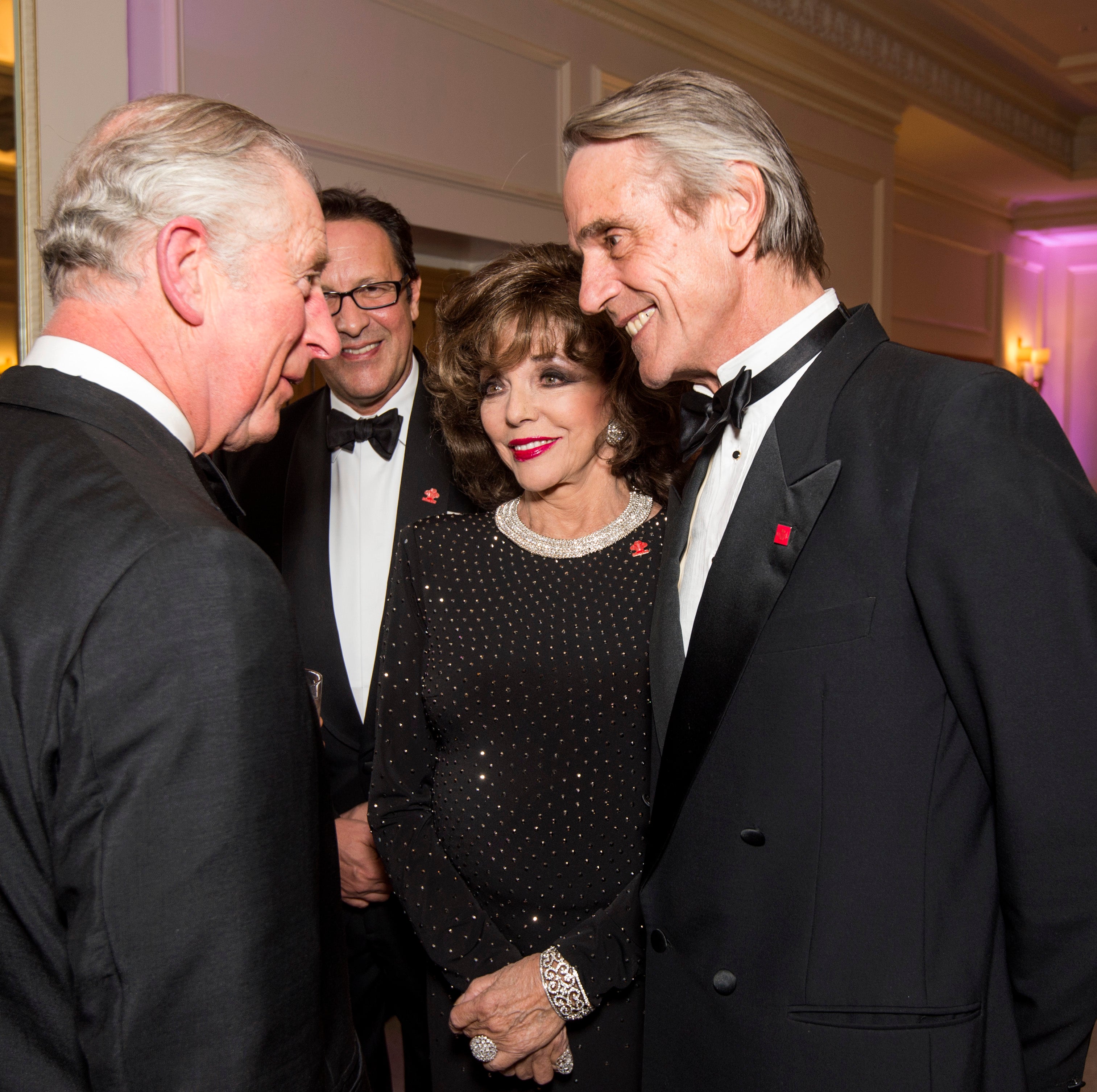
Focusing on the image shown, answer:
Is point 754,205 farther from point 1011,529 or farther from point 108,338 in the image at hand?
point 108,338

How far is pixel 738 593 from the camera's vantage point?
129cm

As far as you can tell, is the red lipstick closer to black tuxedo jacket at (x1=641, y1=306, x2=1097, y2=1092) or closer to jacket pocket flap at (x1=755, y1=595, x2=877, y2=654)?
black tuxedo jacket at (x1=641, y1=306, x2=1097, y2=1092)

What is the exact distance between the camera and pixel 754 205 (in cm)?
142

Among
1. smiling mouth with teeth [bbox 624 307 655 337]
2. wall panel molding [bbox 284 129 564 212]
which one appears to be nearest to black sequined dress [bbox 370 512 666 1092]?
smiling mouth with teeth [bbox 624 307 655 337]

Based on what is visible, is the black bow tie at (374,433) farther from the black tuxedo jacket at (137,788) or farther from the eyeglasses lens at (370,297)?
the black tuxedo jacket at (137,788)

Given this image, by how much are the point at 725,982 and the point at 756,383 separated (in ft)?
2.69

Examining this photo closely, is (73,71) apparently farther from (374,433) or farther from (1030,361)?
(1030,361)

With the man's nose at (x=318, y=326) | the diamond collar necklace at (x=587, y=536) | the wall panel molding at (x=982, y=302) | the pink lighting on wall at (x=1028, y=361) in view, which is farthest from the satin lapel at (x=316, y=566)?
the pink lighting on wall at (x=1028, y=361)

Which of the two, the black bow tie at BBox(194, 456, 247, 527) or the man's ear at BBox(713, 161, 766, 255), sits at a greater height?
the man's ear at BBox(713, 161, 766, 255)

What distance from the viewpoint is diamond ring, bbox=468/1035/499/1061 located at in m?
1.63

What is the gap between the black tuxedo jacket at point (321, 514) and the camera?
7.34 feet

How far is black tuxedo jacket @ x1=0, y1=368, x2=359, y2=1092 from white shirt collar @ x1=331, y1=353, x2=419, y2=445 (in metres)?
1.60

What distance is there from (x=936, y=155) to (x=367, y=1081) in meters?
7.84

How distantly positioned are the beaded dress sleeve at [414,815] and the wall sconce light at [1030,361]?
8.84 meters
